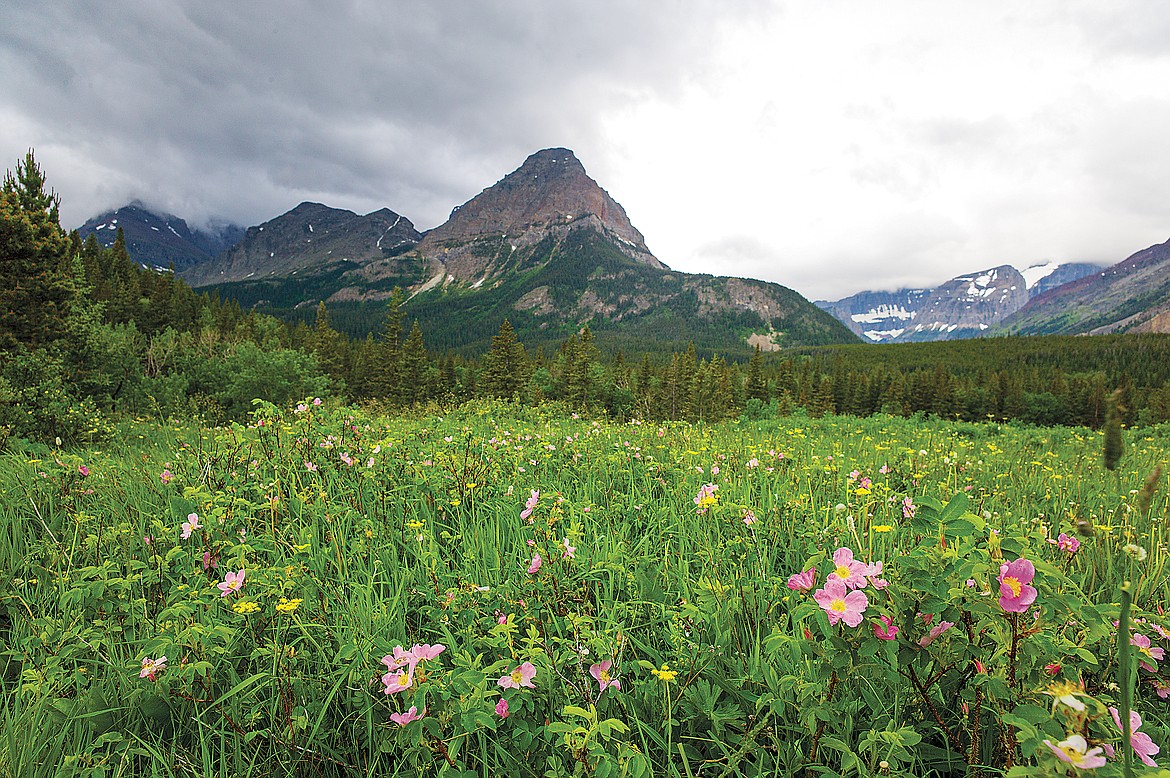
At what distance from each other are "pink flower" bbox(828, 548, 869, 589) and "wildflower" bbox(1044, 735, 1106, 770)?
51 centimetres

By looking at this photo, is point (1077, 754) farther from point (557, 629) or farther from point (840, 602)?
point (557, 629)

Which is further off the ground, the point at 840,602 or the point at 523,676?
the point at 840,602

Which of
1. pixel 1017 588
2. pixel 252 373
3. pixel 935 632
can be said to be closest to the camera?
pixel 1017 588

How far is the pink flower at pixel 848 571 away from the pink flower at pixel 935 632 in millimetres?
254

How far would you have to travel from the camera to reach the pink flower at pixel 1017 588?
136 cm

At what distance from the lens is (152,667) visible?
1.91 m

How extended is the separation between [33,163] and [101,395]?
10367 millimetres

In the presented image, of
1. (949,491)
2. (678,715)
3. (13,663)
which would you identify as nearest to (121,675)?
(13,663)

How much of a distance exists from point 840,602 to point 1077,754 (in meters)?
0.53

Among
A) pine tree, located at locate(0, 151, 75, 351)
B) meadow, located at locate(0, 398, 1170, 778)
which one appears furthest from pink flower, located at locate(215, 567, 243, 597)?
pine tree, located at locate(0, 151, 75, 351)

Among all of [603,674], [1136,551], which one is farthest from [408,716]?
[1136,551]

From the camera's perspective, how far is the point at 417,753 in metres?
1.63

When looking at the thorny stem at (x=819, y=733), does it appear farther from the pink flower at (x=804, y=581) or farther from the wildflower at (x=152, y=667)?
the wildflower at (x=152, y=667)

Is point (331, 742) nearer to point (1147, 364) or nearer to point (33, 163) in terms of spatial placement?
point (33, 163)
